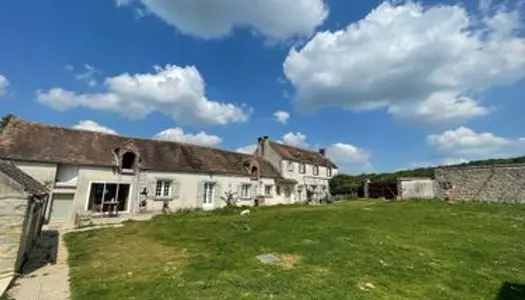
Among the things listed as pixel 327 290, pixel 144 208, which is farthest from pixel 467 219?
pixel 144 208

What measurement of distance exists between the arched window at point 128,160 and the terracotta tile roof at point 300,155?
19.1 meters

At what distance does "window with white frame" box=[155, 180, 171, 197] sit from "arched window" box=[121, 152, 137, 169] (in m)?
2.56

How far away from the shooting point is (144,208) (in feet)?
94.7

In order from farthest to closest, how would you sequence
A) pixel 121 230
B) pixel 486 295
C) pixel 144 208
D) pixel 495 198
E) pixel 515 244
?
pixel 495 198 < pixel 144 208 < pixel 121 230 < pixel 515 244 < pixel 486 295

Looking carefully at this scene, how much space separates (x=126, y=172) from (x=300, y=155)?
989 inches

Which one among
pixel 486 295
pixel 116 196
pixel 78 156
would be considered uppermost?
pixel 78 156

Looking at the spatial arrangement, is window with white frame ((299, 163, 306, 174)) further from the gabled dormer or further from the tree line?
the gabled dormer

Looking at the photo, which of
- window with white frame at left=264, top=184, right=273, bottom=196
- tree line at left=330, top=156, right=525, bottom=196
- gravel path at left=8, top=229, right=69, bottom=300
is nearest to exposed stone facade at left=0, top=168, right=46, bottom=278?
gravel path at left=8, top=229, right=69, bottom=300

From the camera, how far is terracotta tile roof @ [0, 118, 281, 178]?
2477cm

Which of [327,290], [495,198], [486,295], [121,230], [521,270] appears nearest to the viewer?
[327,290]

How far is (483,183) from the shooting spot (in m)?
35.2

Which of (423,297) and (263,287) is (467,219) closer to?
(423,297)

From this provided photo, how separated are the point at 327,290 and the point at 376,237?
8111 millimetres

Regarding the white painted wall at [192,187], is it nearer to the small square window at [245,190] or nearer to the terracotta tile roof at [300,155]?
the small square window at [245,190]
